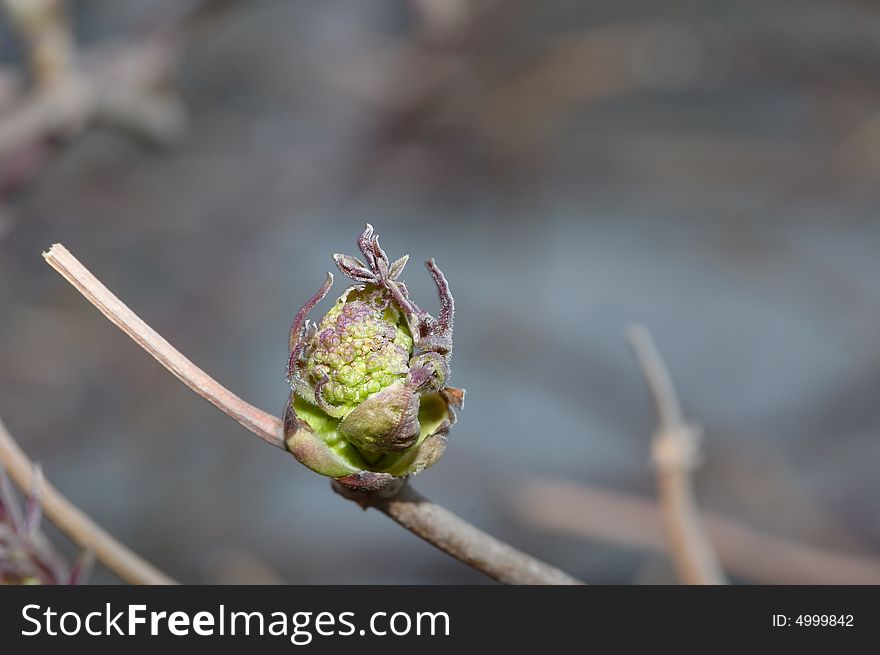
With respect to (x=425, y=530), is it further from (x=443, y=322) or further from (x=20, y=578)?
(x=20, y=578)

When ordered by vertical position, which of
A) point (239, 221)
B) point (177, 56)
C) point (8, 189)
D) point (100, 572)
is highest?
point (239, 221)

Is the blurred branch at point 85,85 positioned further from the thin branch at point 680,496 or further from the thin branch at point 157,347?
the thin branch at point 680,496

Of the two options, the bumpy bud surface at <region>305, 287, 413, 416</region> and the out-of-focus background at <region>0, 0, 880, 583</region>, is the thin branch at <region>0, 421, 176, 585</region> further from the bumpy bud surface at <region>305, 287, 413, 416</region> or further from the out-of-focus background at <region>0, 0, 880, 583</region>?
the out-of-focus background at <region>0, 0, 880, 583</region>

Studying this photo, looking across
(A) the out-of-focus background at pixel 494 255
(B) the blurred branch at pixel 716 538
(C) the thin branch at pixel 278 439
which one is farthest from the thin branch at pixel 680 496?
(A) the out-of-focus background at pixel 494 255

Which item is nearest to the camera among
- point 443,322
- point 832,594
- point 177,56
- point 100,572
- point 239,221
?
point 443,322

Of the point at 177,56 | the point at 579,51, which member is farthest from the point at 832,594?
the point at 579,51

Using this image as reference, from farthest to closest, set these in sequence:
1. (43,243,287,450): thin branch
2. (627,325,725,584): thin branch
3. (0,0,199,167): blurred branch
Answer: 1. (0,0,199,167): blurred branch
2. (627,325,725,584): thin branch
3. (43,243,287,450): thin branch

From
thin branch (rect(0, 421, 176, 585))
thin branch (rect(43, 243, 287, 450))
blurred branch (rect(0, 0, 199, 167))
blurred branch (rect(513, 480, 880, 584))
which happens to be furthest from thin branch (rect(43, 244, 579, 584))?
blurred branch (rect(513, 480, 880, 584))

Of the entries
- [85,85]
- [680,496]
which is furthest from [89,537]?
[85,85]
